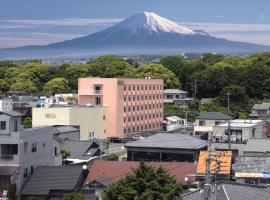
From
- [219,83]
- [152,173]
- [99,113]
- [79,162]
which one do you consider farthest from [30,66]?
[152,173]

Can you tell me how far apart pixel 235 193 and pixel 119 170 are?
6.65 metres

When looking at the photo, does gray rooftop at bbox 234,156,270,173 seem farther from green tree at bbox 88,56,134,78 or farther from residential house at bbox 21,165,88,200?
green tree at bbox 88,56,134,78

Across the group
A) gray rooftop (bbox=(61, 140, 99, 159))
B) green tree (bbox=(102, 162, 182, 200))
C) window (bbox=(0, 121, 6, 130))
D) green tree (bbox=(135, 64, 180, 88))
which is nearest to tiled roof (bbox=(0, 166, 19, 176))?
window (bbox=(0, 121, 6, 130))

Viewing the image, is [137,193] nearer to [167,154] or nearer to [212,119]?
[167,154]

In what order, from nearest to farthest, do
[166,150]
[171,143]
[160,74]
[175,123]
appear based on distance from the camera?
[166,150]
[171,143]
[175,123]
[160,74]

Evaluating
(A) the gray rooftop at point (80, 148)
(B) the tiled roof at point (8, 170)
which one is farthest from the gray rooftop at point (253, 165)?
(A) the gray rooftop at point (80, 148)

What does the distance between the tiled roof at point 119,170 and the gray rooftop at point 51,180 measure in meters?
0.44

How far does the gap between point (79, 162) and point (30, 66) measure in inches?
1667

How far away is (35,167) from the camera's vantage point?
2002cm

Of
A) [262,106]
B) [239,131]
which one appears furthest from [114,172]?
[262,106]

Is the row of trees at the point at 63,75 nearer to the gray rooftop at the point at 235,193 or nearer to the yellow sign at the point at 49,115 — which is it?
the yellow sign at the point at 49,115

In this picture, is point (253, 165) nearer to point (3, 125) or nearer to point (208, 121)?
point (3, 125)

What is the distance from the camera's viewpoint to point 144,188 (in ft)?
45.5

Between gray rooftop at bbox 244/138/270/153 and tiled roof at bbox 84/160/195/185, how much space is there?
10.1 ft
